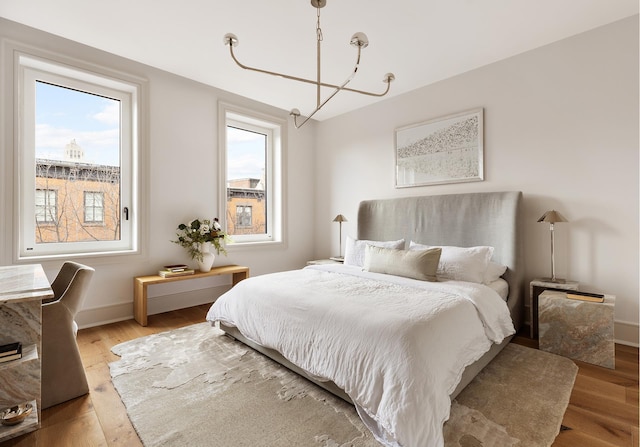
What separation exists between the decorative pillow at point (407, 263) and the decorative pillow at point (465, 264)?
15 centimetres

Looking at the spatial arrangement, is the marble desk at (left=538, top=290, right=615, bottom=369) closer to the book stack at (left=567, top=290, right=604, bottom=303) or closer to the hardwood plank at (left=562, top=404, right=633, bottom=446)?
the book stack at (left=567, top=290, right=604, bottom=303)

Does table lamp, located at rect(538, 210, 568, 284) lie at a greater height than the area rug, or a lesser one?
greater

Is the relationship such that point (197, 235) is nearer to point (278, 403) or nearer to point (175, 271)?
point (175, 271)

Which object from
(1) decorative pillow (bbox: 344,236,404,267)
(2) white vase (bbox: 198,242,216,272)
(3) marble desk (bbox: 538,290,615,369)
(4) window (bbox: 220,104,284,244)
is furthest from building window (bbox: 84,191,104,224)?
(3) marble desk (bbox: 538,290,615,369)

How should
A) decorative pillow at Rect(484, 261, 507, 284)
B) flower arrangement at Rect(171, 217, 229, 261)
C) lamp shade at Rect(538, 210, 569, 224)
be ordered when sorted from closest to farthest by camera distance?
lamp shade at Rect(538, 210, 569, 224) → decorative pillow at Rect(484, 261, 507, 284) → flower arrangement at Rect(171, 217, 229, 261)

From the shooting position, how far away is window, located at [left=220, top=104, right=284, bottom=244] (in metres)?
4.24

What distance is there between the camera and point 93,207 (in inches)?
126

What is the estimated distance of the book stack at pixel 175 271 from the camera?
330 centimetres

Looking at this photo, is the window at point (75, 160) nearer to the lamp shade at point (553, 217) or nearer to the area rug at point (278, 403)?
the area rug at point (278, 403)

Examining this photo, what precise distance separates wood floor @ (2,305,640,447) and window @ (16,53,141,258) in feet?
4.23

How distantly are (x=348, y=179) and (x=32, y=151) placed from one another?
3.56 meters

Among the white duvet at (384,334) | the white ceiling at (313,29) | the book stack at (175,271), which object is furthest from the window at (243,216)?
the white duvet at (384,334)

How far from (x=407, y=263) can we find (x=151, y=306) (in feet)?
9.36

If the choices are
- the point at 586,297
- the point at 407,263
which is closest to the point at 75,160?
the point at 407,263
